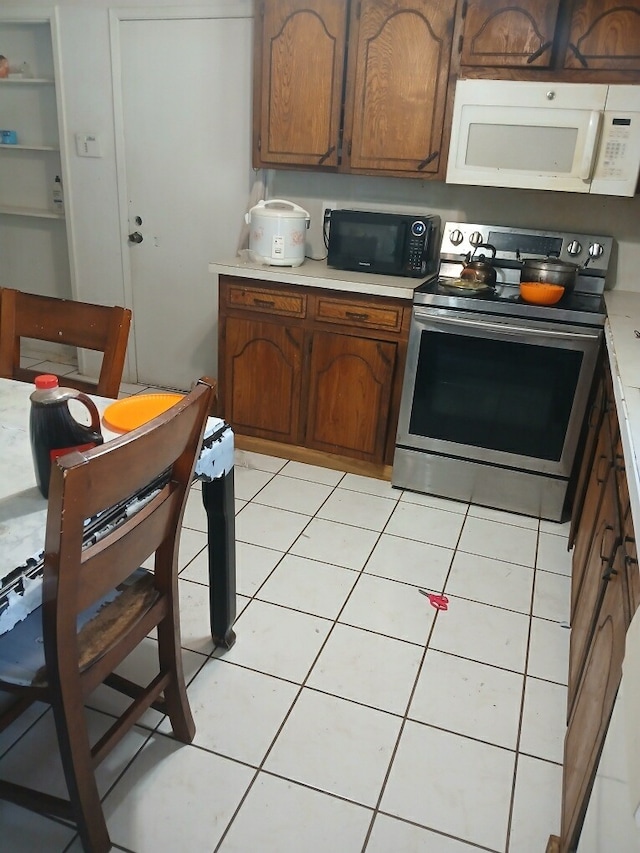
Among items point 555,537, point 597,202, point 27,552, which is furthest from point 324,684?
point 597,202

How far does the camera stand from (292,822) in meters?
1.42

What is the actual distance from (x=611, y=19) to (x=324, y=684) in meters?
2.52

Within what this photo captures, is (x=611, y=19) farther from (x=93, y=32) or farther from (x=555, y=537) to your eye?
(x=93, y=32)

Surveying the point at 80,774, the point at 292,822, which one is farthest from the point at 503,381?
the point at 80,774

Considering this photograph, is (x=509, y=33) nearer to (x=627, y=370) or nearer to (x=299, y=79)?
(x=299, y=79)

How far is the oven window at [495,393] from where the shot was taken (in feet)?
8.29

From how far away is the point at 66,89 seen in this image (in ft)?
11.5

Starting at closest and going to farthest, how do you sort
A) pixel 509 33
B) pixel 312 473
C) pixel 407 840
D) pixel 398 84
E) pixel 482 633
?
pixel 407 840 < pixel 482 633 < pixel 509 33 < pixel 398 84 < pixel 312 473

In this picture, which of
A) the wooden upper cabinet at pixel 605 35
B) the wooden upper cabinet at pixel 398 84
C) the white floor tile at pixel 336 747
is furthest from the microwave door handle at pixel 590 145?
the white floor tile at pixel 336 747

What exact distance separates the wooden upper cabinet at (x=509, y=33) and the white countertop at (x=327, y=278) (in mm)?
903

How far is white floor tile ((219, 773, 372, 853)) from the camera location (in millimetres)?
1365

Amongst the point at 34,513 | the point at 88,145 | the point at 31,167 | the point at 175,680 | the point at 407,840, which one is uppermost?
the point at 88,145

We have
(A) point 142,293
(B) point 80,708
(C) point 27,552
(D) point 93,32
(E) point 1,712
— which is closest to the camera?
(C) point 27,552

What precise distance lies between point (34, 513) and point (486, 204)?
2577 millimetres
